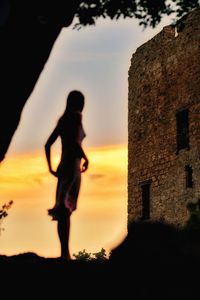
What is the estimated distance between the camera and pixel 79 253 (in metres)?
28.9

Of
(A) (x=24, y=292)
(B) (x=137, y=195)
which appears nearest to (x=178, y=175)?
(B) (x=137, y=195)

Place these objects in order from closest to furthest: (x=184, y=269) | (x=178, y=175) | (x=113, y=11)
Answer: (x=184, y=269) < (x=113, y=11) < (x=178, y=175)

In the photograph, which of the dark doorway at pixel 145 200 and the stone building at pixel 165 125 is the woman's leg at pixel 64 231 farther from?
the dark doorway at pixel 145 200

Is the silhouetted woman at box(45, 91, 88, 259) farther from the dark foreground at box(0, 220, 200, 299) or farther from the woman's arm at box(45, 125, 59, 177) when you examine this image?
the dark foreground at box(0, 220, 200, 299)

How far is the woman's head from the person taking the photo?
8266 millimetres

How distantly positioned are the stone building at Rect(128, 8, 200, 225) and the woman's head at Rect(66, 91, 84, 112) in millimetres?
14216

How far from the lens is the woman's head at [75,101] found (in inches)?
325

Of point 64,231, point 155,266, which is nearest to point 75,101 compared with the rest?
point 64,231

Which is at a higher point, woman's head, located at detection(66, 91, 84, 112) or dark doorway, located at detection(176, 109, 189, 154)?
dark doorway, located at detection(176, 109, 189, 154)

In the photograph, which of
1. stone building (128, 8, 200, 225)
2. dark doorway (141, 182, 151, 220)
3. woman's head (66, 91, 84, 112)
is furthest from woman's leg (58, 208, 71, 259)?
dark doorway (141, 182, 151, 220)

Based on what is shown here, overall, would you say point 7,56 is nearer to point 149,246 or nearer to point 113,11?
point 149,246

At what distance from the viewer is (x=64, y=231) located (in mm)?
8219

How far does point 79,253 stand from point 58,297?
74.9ft

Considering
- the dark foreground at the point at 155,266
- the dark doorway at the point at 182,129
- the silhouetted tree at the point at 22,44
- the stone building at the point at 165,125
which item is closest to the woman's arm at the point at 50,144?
the silhouetted tree at the point at 22,44
